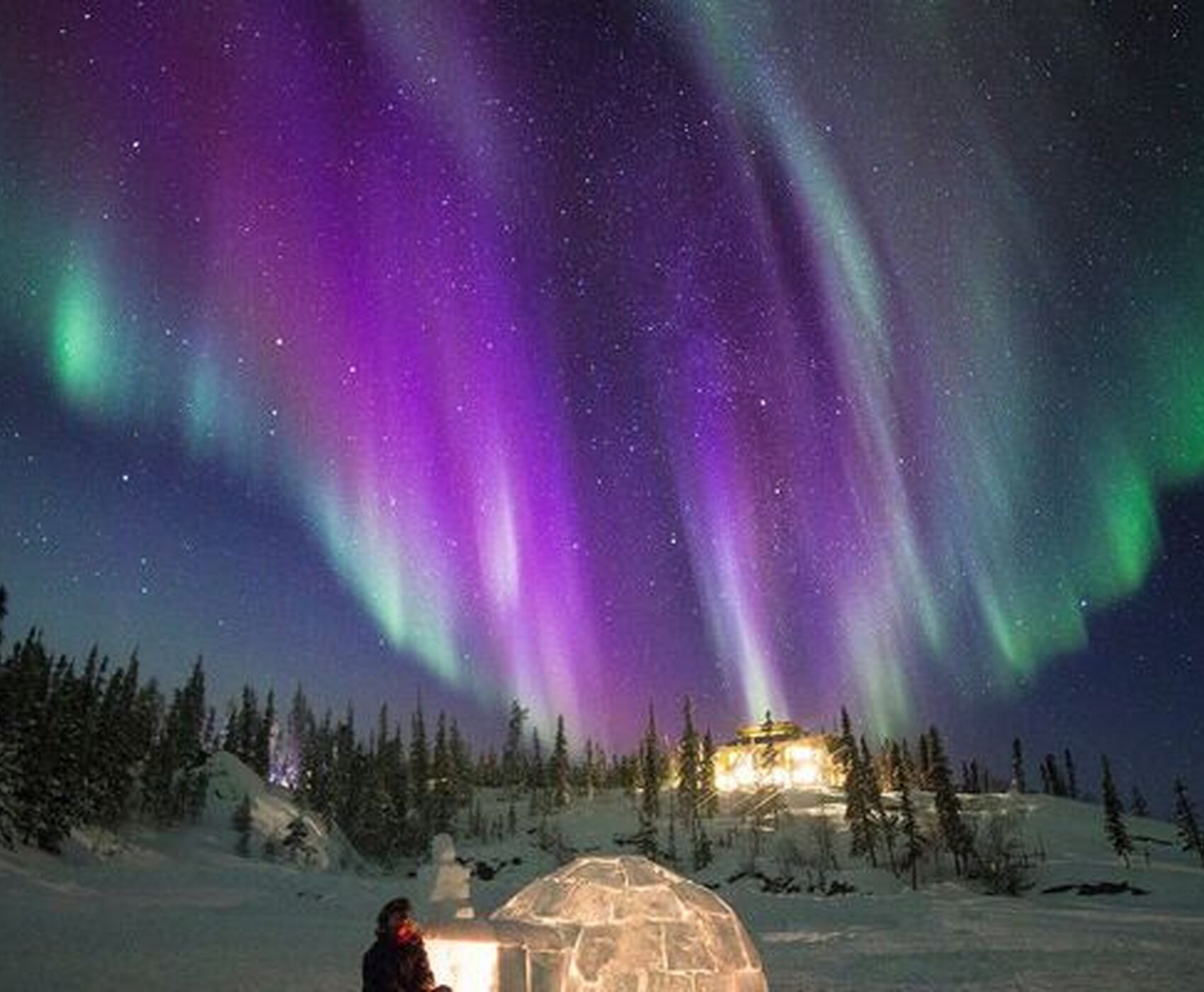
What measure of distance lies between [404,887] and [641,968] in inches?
2126

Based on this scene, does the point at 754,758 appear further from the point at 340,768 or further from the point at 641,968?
the point at 641,968

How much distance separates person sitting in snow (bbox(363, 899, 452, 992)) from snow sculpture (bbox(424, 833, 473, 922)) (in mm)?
4105

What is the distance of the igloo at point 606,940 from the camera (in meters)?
13.3

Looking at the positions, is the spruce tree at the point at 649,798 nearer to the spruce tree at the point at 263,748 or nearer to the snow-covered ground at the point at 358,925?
the snow-covered ground at the point at 358,925

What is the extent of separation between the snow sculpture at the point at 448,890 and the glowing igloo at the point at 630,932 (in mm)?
737

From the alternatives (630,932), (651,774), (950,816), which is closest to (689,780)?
(651,774)

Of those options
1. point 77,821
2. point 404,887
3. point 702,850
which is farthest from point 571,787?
point 77,821

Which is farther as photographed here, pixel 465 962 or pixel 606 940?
pixel 606 940

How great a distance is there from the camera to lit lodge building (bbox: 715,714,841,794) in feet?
401

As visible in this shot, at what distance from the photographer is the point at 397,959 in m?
9.47

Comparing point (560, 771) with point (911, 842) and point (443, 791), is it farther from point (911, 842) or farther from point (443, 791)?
point (911, 842)

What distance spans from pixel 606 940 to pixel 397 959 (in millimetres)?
7034

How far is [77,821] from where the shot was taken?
56.2 m

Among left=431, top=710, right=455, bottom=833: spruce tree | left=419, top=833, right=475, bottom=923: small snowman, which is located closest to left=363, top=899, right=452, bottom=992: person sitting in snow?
left=419, top=833, right=475, bottom=923: small snowman
